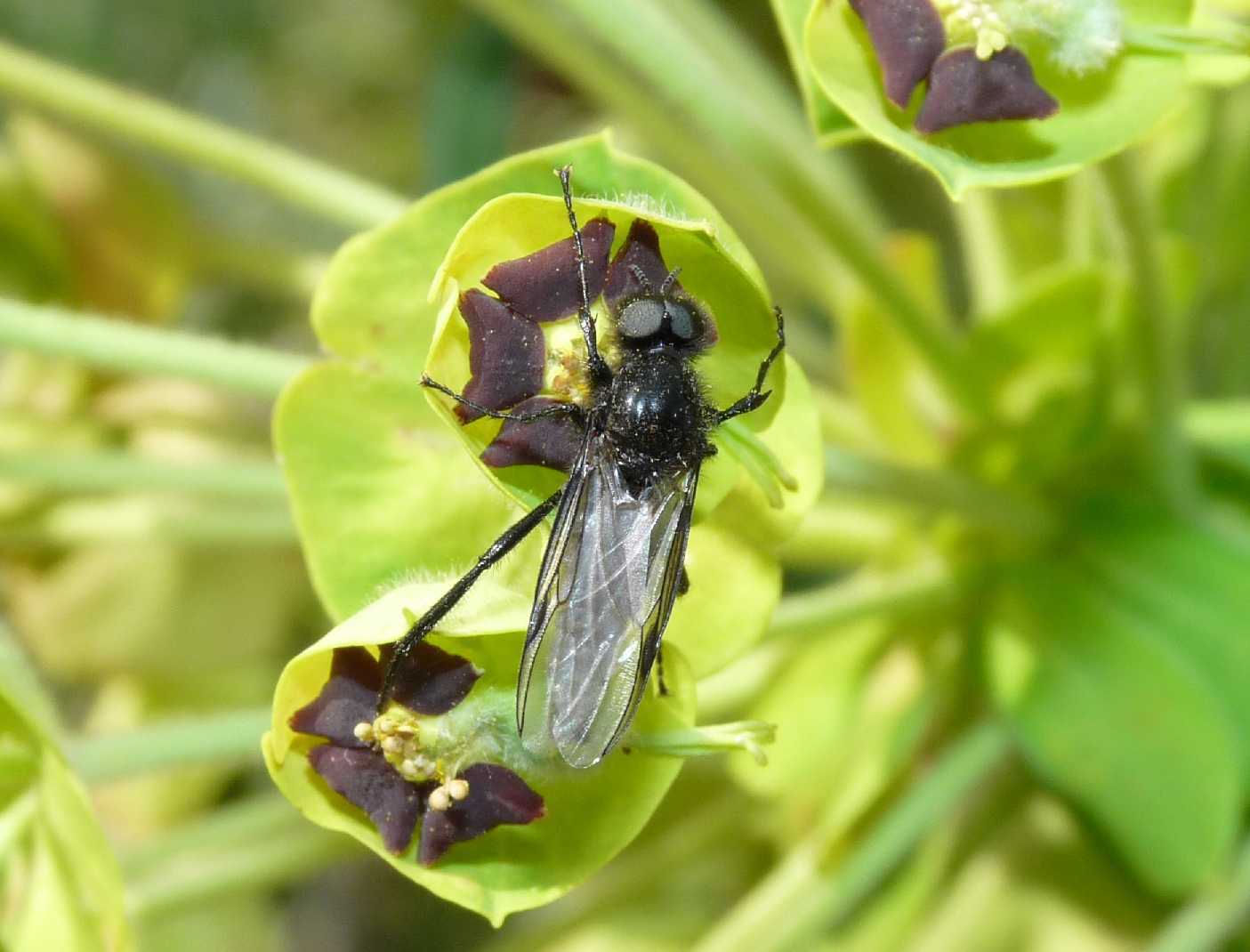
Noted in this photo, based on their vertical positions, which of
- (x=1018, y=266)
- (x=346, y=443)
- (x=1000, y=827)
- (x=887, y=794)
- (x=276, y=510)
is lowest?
(x=1000, y=827)

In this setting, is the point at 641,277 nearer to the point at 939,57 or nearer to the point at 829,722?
the point at 939,57

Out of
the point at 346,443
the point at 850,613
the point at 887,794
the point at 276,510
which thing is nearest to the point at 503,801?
the point at 346,443

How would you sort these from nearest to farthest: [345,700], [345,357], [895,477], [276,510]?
[345,700]
[345,357]
[895,477]
[276,510]

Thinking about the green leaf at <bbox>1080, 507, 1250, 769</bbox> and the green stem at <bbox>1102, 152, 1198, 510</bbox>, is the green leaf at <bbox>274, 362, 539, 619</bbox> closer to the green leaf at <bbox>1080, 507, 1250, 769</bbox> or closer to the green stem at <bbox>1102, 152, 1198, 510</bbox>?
the green stem at <bbox>1102, 152, 1198, 510</bbox>

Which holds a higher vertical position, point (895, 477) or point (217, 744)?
point (895, 477)

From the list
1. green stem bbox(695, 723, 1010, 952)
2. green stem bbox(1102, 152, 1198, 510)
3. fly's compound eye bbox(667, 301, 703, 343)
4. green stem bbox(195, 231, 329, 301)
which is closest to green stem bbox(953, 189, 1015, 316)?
green stem bbox(1102, 152, 1198, 510)

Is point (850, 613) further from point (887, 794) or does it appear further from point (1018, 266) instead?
point (1018, 266)

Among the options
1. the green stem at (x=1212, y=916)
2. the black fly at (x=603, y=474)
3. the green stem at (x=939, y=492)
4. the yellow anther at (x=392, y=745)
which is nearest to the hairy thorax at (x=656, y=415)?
the black fly at (x=603, y=474)
